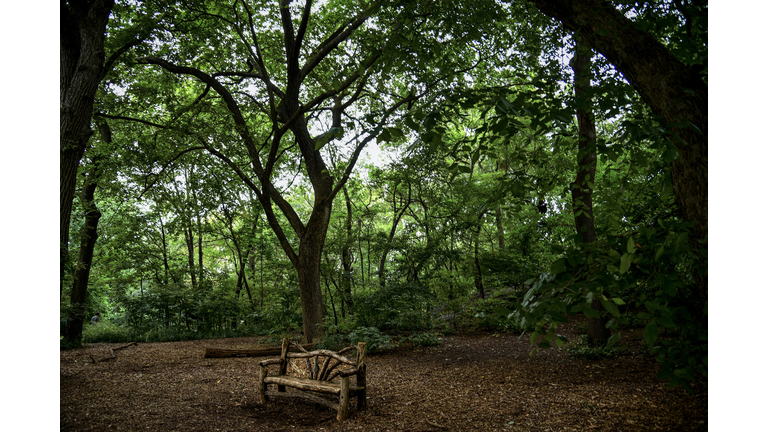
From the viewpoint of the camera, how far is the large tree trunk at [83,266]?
980 centimetres

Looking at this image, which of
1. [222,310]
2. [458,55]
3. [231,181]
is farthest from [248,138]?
[222,310]

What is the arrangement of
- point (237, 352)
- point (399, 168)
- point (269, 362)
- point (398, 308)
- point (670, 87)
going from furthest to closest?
1. point (399, 168)
2. point (398, 308)
3. point (237, 352)
4. point (269, 362)
5. point (670, 87)

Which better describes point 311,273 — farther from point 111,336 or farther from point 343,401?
point 111,336

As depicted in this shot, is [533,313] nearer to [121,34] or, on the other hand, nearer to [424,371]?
[424,371]

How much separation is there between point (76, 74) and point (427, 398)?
575 cm

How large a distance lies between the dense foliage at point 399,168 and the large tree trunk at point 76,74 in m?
0.73

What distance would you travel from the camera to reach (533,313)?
1.72 meters

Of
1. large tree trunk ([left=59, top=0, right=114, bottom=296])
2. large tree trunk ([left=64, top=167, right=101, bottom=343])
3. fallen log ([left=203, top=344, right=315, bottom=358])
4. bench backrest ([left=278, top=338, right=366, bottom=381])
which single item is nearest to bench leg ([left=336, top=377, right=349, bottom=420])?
bench backrest ([left=278, top=338, right=366, bottom=381])

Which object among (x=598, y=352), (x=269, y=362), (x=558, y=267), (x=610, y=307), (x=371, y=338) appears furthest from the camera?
(x=371, y=338)

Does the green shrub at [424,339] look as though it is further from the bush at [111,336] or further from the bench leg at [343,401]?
the bush at [111,336]

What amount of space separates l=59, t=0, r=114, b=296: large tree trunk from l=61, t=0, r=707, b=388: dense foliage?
2.39ft

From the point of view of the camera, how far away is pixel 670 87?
210 centimetres

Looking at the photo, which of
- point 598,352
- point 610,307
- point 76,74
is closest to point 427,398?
point 598,352

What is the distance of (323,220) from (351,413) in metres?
4.75
